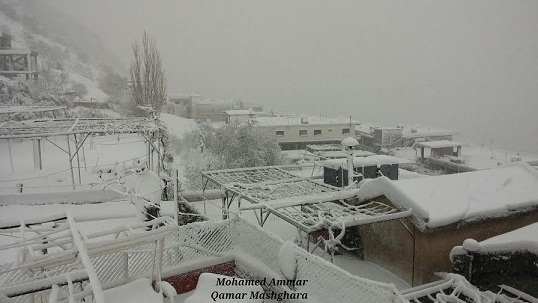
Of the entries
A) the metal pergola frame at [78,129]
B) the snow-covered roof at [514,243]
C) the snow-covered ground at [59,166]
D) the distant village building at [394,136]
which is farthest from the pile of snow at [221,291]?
the distant village building at [394,136]

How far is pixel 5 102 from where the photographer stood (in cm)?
1866

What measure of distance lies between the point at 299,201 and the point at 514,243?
12.3 feet

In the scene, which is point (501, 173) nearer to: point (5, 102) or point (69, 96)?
point (5, 102)

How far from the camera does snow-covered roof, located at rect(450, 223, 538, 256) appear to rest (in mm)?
5252

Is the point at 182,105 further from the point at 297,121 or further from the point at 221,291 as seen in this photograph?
the point at 221,291

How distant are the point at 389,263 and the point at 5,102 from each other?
19.8m

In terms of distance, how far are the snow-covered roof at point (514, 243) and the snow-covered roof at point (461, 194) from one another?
122 cm

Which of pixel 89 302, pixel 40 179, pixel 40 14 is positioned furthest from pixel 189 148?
pixel 40 14

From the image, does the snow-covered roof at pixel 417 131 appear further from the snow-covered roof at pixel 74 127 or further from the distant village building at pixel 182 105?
the snow-covered roof at pixel 74 127

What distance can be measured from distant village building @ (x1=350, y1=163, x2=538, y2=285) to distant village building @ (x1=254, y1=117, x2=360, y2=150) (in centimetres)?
2416

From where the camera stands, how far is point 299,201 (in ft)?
25.1

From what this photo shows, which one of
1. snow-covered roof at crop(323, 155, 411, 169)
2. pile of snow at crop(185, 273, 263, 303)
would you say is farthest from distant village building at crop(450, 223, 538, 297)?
snow-covered roof at crop(323, 155, 411, 169)

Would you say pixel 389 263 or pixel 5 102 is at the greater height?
pixel 5 102

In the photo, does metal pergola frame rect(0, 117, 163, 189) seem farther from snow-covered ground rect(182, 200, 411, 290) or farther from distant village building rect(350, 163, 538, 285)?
distant village building rect(350, 163, 538, 285)
